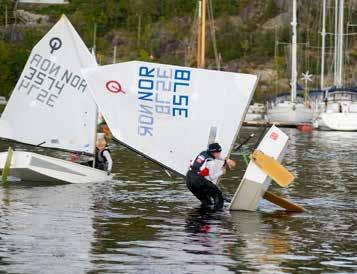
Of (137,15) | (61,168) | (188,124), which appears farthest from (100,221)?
(137,15)

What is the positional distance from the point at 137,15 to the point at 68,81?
110m

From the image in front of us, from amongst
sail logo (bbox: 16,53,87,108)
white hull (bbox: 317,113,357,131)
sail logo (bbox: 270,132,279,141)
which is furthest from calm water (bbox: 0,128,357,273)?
white hull (bbox: 317,113,357,131)

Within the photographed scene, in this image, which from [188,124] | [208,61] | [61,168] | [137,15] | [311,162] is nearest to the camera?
[188,124]

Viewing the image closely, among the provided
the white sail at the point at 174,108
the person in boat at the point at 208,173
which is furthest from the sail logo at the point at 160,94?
the person in boat at the point at 208,173

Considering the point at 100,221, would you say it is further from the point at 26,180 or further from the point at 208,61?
the point at 208,61

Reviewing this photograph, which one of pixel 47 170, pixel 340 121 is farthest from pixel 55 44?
pixel 340 121

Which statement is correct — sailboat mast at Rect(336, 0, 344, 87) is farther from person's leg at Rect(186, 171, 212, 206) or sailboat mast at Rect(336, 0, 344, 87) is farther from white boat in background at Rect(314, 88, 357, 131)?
person's leg at Rect(186, 171, 212, 206)

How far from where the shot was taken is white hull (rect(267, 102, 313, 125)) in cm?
8831

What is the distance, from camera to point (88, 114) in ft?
103

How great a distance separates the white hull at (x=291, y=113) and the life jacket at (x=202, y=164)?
64.6m

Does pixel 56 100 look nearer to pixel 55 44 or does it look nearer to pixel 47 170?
pixel 55 44

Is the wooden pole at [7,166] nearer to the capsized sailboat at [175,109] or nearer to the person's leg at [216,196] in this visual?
the capsized sailboat at [175,109]

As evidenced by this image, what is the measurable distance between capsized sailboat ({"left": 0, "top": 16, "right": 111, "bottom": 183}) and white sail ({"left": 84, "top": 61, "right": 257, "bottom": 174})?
5.34 m

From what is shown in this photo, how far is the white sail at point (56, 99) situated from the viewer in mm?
31266
